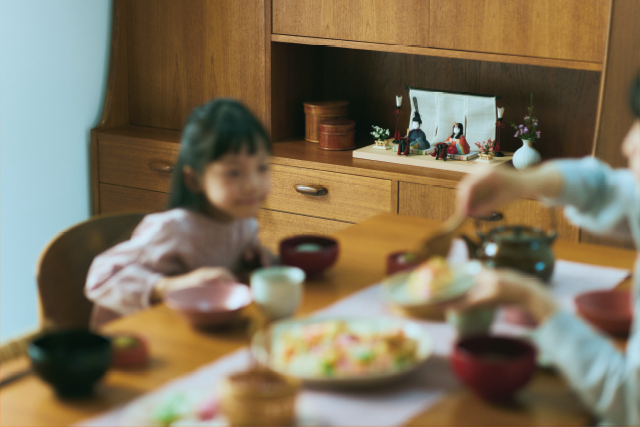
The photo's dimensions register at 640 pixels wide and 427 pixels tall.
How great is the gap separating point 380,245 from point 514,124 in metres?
1.37

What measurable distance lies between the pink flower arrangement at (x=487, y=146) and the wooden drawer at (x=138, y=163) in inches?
45.2

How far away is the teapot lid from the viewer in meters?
1.52

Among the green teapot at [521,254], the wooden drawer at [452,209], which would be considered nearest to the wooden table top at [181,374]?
the green teapot at [521,254]

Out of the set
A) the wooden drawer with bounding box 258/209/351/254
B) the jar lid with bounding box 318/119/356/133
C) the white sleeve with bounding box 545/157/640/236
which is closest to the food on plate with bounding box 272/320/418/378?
the white sleeve with bounding box 545/157/640/236

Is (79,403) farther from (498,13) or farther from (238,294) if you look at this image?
(498,13)

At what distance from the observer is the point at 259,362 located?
116 cm

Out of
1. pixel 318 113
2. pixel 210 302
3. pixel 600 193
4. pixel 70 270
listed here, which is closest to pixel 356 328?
pixel 210 302

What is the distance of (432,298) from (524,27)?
5.06ft

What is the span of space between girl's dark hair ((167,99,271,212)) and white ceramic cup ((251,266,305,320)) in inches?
11.7

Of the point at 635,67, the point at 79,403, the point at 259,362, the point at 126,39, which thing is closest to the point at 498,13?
the point at 635,67

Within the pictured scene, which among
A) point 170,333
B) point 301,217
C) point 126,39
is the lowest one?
point 301,217

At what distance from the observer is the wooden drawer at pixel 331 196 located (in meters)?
2.82

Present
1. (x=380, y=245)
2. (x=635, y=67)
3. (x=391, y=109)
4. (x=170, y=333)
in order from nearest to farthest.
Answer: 1. (x=170, y=333)
2. (x=380, y=245)
3. (x=635, y=67)
4. (x=391, y=109)

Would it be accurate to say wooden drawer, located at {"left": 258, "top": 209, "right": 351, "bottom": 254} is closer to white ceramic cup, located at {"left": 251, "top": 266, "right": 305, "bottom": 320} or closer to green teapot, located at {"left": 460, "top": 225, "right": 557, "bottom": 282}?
green teapot, located at {"left": 460, "top": 225, "right": 557, "bottom": 282}
